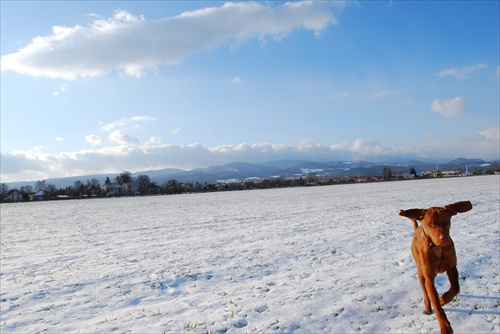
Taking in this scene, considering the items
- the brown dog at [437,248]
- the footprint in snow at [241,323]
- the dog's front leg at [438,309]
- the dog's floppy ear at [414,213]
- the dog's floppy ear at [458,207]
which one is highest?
the dog's floppy ear at [458,207]

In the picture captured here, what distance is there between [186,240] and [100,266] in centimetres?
524

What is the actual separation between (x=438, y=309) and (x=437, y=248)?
1.77 feet

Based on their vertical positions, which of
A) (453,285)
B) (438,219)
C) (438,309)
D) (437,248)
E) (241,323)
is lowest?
(241,323)

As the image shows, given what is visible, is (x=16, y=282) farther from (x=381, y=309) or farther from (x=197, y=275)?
(x=381, y=309)

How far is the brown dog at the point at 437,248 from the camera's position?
8.36ft

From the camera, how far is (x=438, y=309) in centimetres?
284

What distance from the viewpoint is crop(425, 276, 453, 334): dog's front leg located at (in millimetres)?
2715

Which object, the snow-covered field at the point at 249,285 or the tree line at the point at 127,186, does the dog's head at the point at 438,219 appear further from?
the tree line at the point at 127,186

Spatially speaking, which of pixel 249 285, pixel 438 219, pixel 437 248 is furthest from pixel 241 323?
pixel 438 219

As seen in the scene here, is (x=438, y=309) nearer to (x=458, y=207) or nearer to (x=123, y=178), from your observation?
(x=458, y=207)

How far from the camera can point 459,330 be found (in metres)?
6.25

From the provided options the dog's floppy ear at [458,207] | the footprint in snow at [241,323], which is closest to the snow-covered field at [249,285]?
the footprint in snow at [241,323]

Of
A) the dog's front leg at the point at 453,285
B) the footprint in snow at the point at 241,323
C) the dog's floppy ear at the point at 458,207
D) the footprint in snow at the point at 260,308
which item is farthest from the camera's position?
the footprint in snow at the point at 260,308

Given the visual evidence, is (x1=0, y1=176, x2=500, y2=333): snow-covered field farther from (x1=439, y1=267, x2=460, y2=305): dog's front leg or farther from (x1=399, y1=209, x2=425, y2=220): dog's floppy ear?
(x1=399, y1=209, x2=425, y2=220): dog's floppy ear
